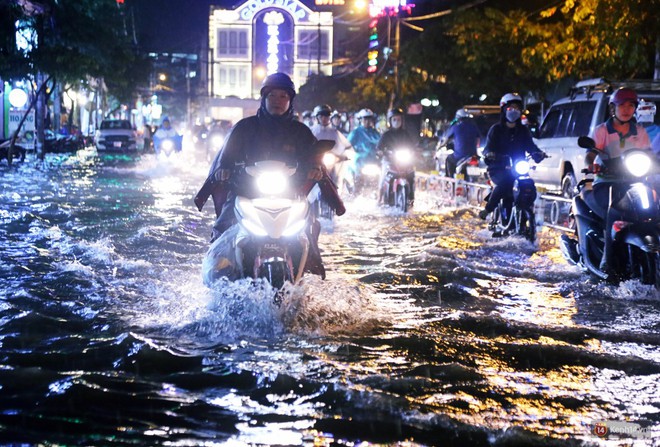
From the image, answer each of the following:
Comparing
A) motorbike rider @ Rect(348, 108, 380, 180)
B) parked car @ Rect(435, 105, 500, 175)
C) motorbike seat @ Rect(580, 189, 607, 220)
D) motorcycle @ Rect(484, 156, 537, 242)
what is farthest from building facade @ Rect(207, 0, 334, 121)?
motorbike seat @ Rect(580, 189, 607, 220)

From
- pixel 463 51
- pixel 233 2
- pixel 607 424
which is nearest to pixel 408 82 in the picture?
pixel 463 51

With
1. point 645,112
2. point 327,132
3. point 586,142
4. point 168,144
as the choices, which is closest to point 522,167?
point 586,142

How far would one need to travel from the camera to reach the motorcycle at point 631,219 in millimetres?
7988

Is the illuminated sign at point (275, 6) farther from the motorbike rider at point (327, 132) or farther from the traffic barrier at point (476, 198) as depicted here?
the motorbike rider at point (327, 132)

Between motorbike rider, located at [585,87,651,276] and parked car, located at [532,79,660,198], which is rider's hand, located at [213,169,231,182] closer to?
motorbike rider, located at [585,87,651,276]

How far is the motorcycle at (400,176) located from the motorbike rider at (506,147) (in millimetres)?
4298

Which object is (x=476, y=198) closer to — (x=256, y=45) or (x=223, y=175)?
(x=223, y=175)

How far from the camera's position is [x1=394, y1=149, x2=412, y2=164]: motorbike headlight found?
16.9 metres

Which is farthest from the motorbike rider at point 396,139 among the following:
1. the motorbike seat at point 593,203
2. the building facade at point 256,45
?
the building facade at point 256,45

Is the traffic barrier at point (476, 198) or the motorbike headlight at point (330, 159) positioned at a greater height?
the motorbike headlight at point (330, 159)

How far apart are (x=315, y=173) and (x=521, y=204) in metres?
5.99

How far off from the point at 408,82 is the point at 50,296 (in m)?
36.4

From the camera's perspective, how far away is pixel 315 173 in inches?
262

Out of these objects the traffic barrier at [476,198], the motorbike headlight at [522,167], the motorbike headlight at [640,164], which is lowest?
the traffic barrier at [476,198]
